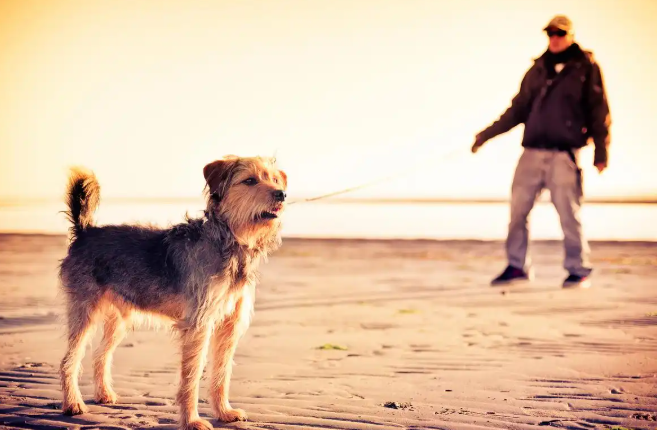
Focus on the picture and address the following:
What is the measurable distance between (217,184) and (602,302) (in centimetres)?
709

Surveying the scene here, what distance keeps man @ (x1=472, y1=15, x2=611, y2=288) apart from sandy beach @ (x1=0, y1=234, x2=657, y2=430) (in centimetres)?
112

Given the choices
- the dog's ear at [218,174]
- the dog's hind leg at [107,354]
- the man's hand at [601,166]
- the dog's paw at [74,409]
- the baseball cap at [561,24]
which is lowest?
the dog's paw at [74,409]

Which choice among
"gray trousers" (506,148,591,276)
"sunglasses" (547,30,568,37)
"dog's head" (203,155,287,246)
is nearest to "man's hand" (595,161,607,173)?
"gray trousers" (506,148,591,276)

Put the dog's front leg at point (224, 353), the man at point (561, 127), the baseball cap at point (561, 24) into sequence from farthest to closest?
the man at point (561, 127)
the baseball cap at point (561, 24)
the dog's front leg at point (224, 353)

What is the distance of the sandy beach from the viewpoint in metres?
5.20

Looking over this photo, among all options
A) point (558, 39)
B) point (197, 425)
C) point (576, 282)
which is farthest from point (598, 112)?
point (197, 425)

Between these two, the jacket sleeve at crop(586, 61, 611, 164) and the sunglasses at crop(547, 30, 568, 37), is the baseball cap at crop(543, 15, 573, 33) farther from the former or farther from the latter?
the jacket sleeve at crop(586, 61, 611, 164)

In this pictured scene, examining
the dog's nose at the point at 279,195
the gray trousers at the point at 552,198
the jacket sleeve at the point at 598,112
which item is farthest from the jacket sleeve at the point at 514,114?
the dog's nose at the point at 279,195

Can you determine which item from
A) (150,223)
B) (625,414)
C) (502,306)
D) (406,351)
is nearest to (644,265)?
(502,306)

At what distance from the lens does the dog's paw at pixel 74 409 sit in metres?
5.35

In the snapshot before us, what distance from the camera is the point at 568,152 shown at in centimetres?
803

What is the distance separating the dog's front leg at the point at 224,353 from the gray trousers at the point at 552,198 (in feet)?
14.2

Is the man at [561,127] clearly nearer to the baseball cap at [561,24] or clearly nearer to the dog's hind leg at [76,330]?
the baseball cap at [561,24]

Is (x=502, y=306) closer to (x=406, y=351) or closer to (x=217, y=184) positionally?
(x=406, y=351)
